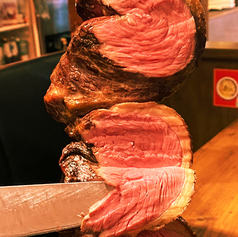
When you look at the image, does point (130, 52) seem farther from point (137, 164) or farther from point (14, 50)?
point (14, 50)

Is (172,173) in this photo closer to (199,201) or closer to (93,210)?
(93,210)

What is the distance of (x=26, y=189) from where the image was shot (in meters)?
0.78

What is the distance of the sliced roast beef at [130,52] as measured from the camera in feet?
2.70

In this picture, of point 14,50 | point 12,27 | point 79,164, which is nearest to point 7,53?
point 14,50

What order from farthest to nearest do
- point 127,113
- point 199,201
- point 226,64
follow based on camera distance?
1. point 226,64
2. point 199,201
3. point 127,113

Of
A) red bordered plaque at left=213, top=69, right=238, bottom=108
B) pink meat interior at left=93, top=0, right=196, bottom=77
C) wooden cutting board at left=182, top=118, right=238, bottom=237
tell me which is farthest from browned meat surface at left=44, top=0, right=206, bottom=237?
red bordered plaque at left=213, top=69, right=238, bottom=108

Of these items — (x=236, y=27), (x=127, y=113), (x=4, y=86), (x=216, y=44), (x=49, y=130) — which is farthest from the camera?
(x=236, y=27)

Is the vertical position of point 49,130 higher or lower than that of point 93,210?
lower

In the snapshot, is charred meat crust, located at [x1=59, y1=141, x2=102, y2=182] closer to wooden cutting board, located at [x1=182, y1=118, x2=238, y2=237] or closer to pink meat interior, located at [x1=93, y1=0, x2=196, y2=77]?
pink meat interior, located at [x1=93, y1=0, x2=196, y2=77]

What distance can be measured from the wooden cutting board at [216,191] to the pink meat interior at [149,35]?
1.88 feet

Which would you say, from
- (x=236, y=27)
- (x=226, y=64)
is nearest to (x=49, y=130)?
(x=226, y=64)

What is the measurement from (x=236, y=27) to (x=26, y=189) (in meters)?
3.81

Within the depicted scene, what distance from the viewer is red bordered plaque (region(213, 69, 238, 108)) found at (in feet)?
7.17

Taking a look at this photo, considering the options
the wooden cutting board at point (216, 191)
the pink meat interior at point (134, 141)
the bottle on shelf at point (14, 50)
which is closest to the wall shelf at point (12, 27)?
the bottle on shelf at point (14, 50)
